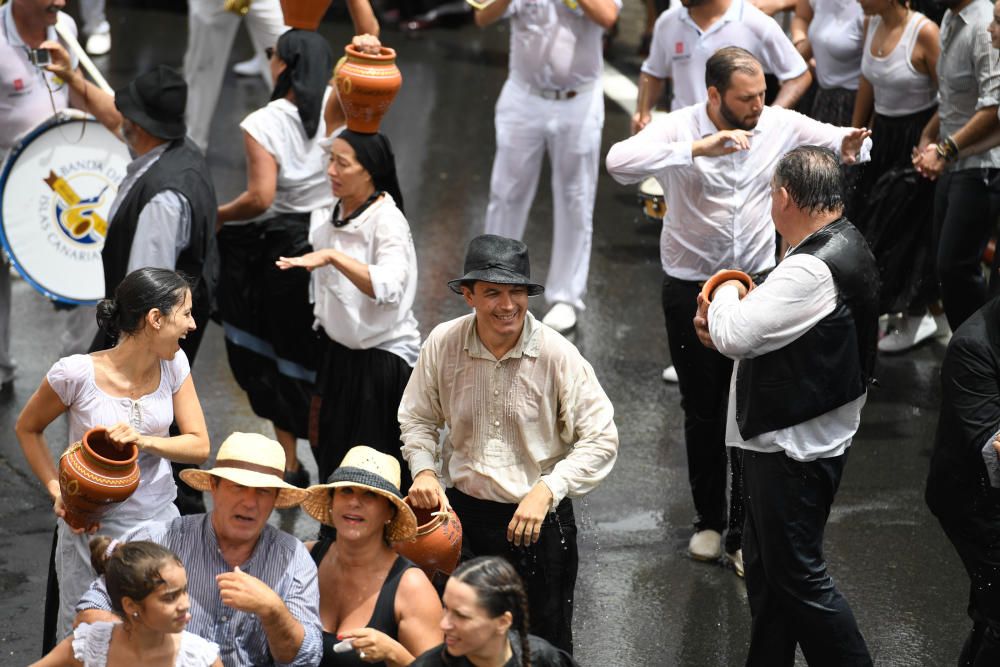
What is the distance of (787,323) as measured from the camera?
4562mm

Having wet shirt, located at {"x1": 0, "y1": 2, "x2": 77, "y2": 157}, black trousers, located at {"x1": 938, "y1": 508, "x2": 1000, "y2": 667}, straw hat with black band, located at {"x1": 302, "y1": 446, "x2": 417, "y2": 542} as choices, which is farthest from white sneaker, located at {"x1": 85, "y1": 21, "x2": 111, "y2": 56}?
black trousers, located at {"x1": 938, "y1": 508, "x2": 1000, "y2": 667}

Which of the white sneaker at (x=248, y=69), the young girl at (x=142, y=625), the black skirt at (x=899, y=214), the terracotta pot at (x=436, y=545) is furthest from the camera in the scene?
the white sneaker at (x=248, y=69)

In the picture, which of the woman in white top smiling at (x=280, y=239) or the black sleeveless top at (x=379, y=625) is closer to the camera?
the black sleeveless top at (x=379, y=625)

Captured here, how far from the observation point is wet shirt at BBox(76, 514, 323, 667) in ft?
14.2

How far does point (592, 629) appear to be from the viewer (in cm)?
568

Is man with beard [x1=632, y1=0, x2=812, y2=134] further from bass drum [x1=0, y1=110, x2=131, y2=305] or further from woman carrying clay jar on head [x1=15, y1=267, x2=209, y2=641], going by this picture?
woman carrying clay jar on head [x1=15, y1=267, x2=209, y2=641]

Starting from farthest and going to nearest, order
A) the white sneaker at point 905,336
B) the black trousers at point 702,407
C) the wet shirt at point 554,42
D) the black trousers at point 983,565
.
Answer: the white sneaker at point 905,336 → the wet shirt at point 554,42 → the black trousers at point 702,407 → the black trousers at point 983,565

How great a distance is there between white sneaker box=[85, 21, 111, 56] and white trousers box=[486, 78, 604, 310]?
6.20 m

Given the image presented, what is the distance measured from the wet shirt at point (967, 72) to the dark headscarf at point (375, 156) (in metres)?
3.01

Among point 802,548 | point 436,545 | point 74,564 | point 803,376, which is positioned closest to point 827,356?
point 803,376

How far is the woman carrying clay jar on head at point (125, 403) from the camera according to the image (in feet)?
15.5

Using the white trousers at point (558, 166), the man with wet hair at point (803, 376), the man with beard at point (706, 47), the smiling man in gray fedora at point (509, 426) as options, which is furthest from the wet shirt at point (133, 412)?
the white trousers at point (558, 166)

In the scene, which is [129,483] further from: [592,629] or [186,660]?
[592,629]

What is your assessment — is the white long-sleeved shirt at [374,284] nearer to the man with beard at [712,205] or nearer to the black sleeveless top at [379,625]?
the man with beard at [712,205]
